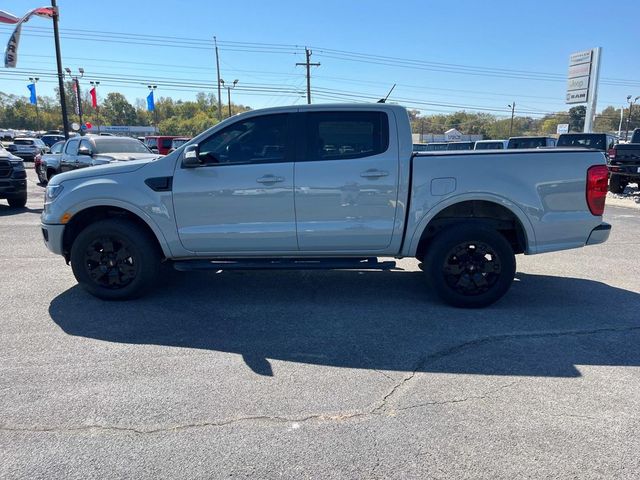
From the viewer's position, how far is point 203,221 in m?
4.77

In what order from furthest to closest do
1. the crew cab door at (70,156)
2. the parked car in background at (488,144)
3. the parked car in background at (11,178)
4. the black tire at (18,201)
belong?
the parked car in background at (488,144) → the crew cab door at (70,156) → the black tire at (18,201) → the parked car in background at (11,178)

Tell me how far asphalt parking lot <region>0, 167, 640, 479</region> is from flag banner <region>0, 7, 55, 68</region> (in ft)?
73.5

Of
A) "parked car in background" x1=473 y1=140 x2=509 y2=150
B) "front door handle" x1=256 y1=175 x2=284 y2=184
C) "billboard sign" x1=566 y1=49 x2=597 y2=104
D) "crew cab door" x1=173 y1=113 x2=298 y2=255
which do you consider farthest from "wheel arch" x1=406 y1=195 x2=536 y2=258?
"billboard sign" x1=566 y1=49 x2=597 y2=104

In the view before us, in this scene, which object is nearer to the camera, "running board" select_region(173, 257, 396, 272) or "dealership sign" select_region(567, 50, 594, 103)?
"running board" select_region(173, 257, 396, 272)

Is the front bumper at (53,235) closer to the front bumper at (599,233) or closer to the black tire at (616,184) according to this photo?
the front bumper at (599,233)

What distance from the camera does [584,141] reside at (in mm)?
Answer: 19000

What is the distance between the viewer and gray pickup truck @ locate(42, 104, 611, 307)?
4.60m

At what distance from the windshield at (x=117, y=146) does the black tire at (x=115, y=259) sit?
9337mm

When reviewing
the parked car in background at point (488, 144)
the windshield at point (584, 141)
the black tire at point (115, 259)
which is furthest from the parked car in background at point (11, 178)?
the windshield at point (584, 141)

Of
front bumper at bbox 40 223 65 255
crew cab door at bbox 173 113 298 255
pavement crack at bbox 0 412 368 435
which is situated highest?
crew cab door at bbox 173 113 298 255

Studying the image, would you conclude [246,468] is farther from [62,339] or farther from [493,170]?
[493,170]

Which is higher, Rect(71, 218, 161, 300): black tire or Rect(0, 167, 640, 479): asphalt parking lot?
Rect(71, 218, 161, 300): black tire

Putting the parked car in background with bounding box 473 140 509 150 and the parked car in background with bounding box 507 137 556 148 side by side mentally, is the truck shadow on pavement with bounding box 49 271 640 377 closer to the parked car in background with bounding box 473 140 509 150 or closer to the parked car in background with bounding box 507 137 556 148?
the parked car in background with bounding box 507 137 556 148

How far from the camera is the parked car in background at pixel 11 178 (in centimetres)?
1119
